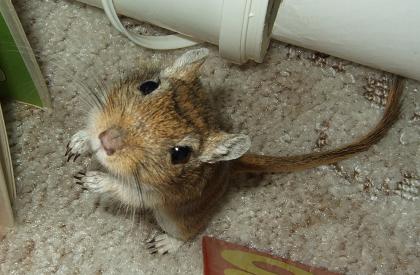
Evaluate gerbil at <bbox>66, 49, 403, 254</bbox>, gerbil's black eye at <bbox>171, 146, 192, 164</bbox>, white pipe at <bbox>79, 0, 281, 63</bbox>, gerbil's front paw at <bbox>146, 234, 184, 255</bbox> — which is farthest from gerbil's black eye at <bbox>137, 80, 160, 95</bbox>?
gerbil's front paw at <bbox>146, 234, 184, 255</bbox>

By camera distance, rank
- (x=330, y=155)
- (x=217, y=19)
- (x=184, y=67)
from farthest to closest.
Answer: (x=330, y=155), (x=217, y=19), (x=184, y=67)

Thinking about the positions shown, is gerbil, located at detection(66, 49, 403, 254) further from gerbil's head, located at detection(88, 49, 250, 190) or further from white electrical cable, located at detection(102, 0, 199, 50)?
white electrical cable, located at detection(102, 0, 199, 50)

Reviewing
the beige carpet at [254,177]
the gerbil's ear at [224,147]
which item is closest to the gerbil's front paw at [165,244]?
the beige carpet at [254,177]

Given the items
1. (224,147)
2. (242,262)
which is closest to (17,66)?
(224,147)

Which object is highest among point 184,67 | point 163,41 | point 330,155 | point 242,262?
point 184,67

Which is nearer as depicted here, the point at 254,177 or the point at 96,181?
the point at 96,181

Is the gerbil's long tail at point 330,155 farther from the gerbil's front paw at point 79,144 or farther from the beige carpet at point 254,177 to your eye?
the gerbil's front paw at point 79,144

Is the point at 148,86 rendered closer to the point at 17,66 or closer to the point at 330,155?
the point at 17,66
